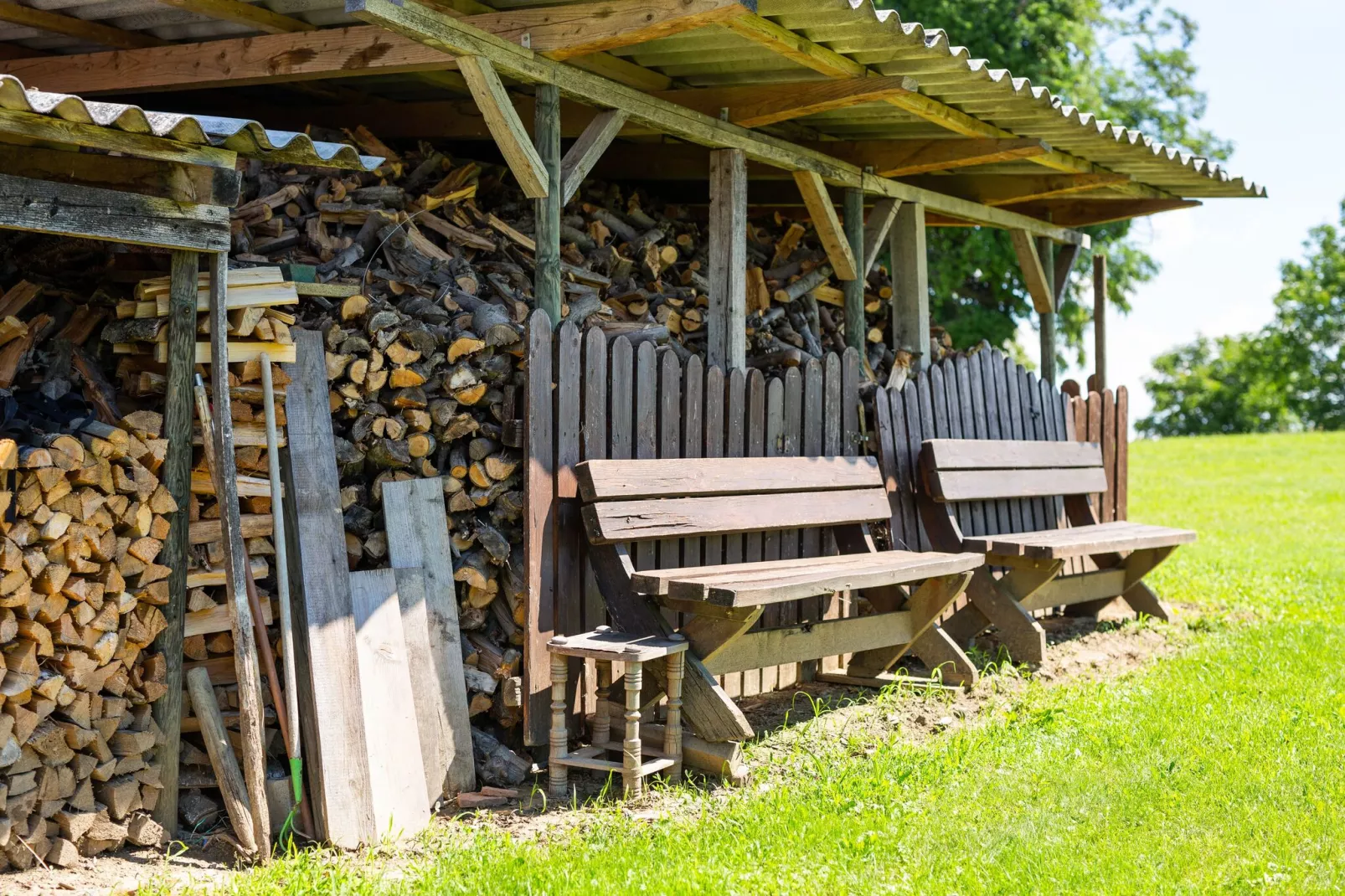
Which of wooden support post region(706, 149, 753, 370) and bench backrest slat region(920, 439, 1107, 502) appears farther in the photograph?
bench backrest slat region(920, 439, 1107, 502)

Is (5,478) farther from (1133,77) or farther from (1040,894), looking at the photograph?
(1133,77)

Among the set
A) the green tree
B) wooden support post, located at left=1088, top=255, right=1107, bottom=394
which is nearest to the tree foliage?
the green tree

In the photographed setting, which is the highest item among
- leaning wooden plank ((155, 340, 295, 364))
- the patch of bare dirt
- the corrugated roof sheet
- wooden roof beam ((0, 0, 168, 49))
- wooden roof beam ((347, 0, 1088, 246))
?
wooden roof beam ((0, 0, 168, 49))

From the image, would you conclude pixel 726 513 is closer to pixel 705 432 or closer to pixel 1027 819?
pixel 705 432

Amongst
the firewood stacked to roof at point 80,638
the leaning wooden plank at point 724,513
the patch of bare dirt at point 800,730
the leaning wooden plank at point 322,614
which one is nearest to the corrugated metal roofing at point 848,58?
the leaning wooden plank at point 322,614

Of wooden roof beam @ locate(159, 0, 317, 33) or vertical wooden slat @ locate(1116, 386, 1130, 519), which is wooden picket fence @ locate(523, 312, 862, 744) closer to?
wooden roof beam @ locate(159, 0, 317, 33)

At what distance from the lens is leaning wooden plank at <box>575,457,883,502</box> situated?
5697mm

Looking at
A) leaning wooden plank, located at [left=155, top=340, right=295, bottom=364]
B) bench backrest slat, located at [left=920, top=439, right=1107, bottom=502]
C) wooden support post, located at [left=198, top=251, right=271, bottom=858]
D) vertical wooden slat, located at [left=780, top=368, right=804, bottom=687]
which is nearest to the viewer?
wooden support post, located at [left=198, top=251, right=271, bottom=858]

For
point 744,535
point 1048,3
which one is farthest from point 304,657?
point 1048,3

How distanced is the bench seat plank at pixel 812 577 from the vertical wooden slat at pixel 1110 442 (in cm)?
397

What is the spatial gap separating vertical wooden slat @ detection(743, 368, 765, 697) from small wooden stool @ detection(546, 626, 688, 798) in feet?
4.45

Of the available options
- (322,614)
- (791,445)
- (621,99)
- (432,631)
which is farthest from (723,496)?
(322,614)

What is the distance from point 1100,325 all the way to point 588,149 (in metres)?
6.80

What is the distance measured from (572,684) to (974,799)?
1.79 m
